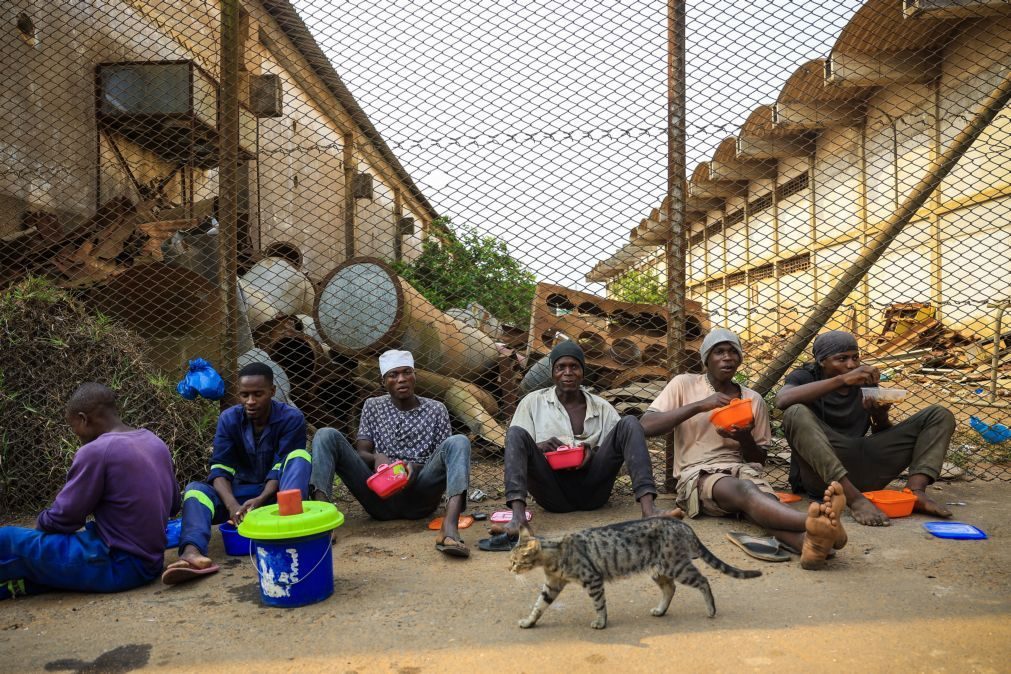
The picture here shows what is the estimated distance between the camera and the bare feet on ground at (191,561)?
3.18 m

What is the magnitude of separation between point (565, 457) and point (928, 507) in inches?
75.7

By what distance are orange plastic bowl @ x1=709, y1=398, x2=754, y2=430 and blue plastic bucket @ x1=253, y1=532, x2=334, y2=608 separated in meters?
2.08

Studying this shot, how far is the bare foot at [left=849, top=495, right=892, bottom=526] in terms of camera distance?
12.2 feet

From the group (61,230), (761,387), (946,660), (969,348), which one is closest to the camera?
(946,660)

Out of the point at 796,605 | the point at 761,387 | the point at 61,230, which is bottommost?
the point at 796,605

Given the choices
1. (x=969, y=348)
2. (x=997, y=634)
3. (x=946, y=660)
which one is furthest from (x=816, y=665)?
(x=969, y=348)

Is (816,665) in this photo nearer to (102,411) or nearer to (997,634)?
(997,634)

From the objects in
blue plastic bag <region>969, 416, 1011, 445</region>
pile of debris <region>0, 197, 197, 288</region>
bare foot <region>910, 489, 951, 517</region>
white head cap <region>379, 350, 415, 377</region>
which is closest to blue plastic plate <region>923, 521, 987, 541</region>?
bare foot <region>910, 489, 951, 517</region>

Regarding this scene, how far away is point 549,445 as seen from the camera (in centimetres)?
406

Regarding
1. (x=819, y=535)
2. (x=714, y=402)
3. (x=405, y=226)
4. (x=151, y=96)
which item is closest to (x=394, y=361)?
(x=714, y=402)

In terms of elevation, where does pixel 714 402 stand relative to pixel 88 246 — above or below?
below

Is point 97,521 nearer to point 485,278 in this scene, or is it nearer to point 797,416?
point 797,416

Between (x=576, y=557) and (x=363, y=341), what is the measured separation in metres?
3.37

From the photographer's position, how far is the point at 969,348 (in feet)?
27.7
